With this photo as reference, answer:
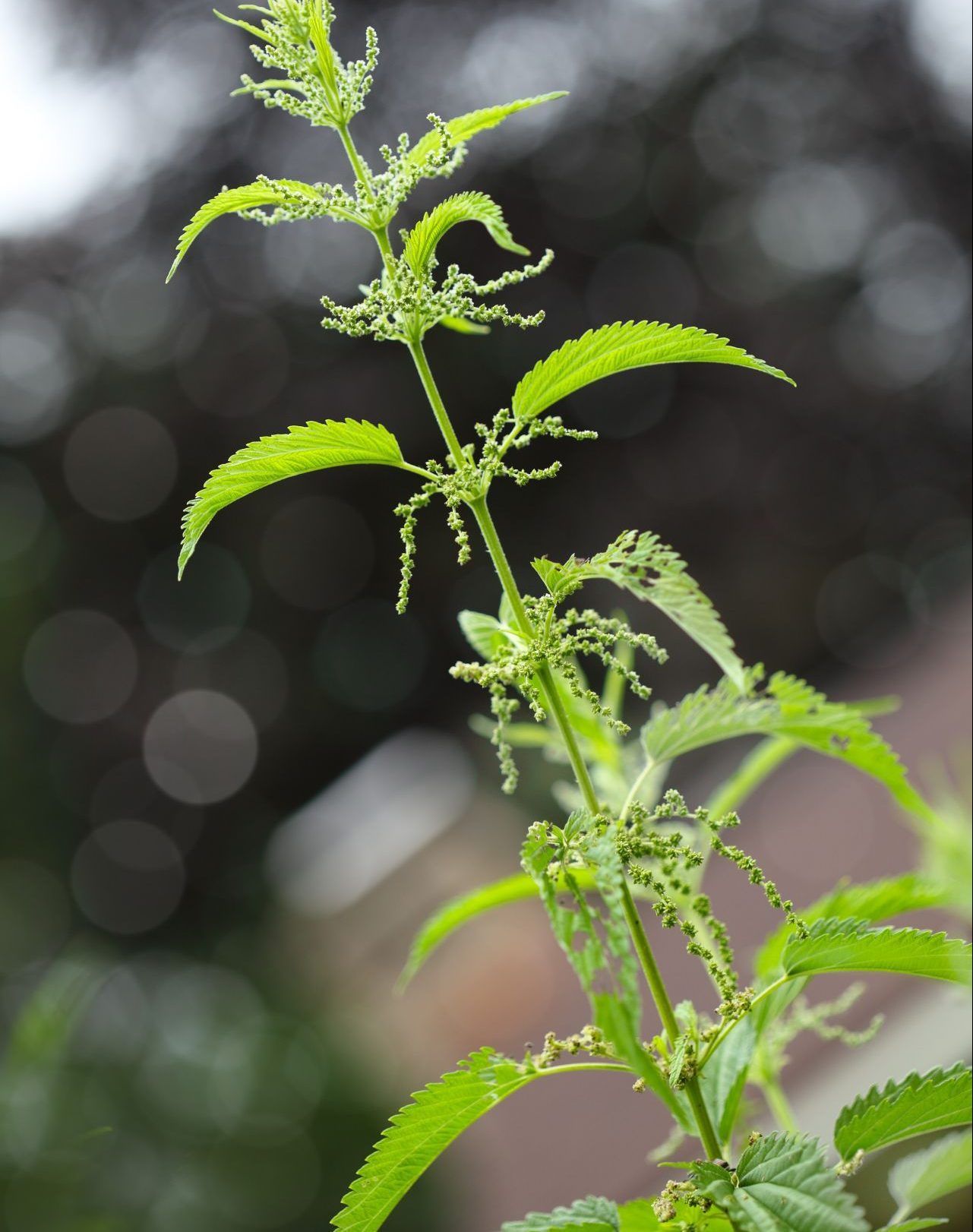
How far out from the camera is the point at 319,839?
12.9ft

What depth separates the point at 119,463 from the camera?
16.2ft

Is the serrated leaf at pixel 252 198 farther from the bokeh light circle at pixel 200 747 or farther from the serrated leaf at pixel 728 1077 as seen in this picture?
the bokeh light circle at pixel 200 747

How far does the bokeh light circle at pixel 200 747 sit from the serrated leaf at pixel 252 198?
4743 mm

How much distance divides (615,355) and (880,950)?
0.24 metres

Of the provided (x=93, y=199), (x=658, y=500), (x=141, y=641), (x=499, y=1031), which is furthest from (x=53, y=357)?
(x=499, y=1031)

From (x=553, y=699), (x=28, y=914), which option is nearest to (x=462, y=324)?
(x=553, y=699)

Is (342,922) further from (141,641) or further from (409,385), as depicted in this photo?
(409,385)

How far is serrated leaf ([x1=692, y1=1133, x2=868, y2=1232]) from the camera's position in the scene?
0.31 meters

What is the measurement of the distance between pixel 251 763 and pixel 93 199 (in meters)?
2.75

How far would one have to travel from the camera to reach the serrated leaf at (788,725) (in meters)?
0.45

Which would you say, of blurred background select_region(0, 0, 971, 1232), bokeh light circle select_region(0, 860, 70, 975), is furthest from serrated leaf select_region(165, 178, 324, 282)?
blurred background select_region(0, 0, 971, 1232)

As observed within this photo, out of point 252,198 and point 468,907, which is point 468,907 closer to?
point 468,907

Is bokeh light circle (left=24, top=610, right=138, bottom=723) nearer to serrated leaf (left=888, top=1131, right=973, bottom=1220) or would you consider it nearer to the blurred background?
the blurred background

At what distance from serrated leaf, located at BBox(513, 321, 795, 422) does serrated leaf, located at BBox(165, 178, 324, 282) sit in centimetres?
11
